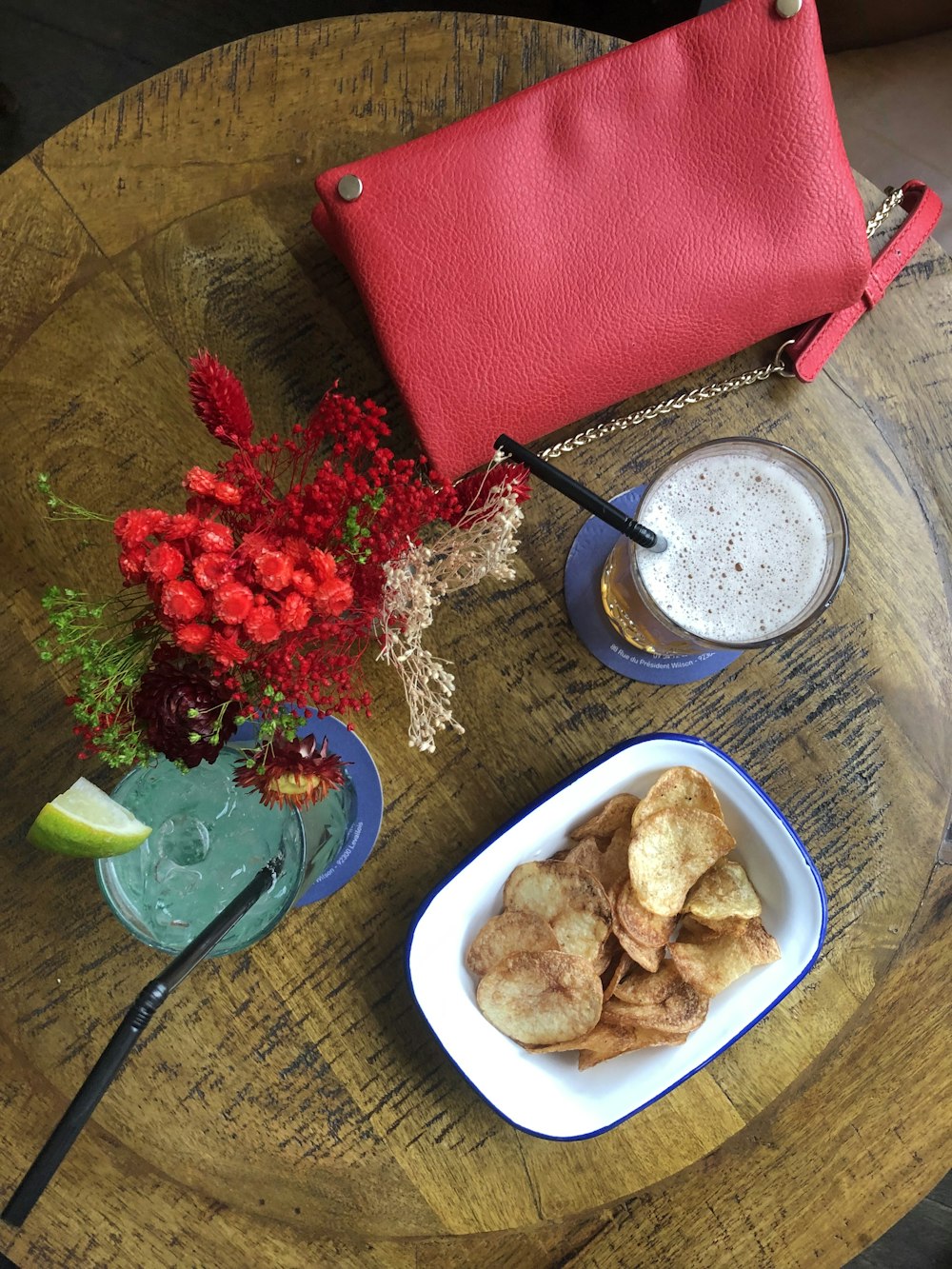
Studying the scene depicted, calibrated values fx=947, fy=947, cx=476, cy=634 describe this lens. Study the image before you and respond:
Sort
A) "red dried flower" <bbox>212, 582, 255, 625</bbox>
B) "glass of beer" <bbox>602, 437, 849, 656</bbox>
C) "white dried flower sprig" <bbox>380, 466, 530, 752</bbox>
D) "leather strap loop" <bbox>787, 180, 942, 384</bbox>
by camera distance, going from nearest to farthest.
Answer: "red dried flower" <bbox>212, 582, 255, 625</bbox> → "white dried flower sprig" <bbox>380, 466, 530, 752</bbox> → "glass of beer" <bbox>602, 437, 849, 656</bbox> → "leather strap loop" <bbox>787, 180, 942, 384</bbox>


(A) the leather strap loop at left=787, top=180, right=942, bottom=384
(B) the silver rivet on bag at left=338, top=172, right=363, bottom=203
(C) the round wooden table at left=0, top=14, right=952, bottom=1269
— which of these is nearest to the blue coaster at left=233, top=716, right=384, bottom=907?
(C) the round wooden table at left=0, top=14, right=952, bottom=1269

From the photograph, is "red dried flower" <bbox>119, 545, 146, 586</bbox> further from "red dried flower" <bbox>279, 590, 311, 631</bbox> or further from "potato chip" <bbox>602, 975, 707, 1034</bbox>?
"potato chip" <bbox>602, 975, 707, 1034</bbox>

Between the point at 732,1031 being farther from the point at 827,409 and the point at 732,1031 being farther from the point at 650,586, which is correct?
the point at 827,409

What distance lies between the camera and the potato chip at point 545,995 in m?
0.84

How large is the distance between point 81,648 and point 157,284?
1.43 ft

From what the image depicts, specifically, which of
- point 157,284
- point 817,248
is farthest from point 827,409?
point 157,284

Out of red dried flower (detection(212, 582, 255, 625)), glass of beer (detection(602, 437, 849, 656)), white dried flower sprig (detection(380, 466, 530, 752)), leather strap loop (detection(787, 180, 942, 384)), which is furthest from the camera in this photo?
leather strap loop (detection(787, 180, 942, 384))

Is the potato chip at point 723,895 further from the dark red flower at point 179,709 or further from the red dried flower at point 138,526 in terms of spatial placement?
the red dried flower at point 138,526

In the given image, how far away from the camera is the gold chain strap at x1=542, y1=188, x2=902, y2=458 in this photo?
93 cm

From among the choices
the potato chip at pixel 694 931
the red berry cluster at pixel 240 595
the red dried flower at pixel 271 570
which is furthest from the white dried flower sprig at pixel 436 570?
the potato chip at pixel 694 931

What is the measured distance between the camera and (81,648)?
642 millimetres

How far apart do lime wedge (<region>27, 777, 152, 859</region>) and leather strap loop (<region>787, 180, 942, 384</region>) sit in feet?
2.42

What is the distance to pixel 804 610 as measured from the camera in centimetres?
81

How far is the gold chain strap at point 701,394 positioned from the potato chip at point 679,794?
0.33 m
